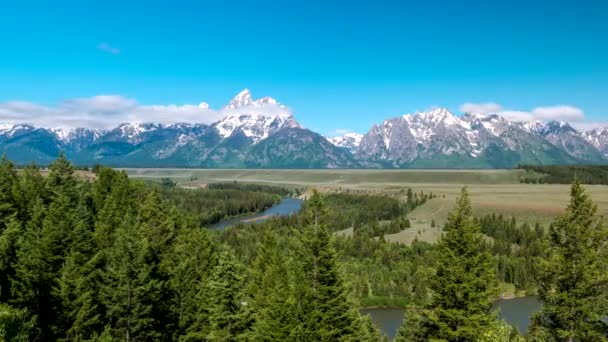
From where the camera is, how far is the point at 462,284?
24.9m

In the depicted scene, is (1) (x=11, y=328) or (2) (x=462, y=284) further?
(2) (x=462, y=284)

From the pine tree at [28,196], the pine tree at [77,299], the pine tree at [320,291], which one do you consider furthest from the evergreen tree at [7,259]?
the pine tree at [320,291]

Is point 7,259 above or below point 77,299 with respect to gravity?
above

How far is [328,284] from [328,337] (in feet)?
10.7

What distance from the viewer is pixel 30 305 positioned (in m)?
34.2

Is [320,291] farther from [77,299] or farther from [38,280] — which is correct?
[38,280]

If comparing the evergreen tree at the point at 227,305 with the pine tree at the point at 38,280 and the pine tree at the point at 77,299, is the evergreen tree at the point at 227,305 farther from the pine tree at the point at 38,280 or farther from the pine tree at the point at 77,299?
the pine tree at the point at 38,280

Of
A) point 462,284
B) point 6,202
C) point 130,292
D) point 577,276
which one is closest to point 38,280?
point 130,292

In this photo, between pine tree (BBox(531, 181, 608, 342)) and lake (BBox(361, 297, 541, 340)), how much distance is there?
51954 mm

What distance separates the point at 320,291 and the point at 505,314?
6834 cm

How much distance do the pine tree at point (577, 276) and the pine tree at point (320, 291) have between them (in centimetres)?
1142

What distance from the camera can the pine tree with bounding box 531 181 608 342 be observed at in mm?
25891

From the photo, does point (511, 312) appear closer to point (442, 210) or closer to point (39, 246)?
point (39, 246)

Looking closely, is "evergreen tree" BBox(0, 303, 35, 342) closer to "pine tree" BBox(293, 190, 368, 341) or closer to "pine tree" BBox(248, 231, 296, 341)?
"pine tree" BBox(248, 231, 296, 341)
